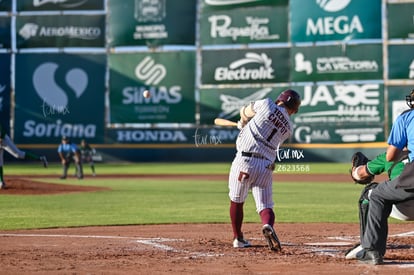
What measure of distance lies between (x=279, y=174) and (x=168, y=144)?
792 centimetres

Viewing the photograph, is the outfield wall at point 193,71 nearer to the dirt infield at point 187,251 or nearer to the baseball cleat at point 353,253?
the dirt infield at point 187,251

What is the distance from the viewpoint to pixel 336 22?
Answer: 3544 cm

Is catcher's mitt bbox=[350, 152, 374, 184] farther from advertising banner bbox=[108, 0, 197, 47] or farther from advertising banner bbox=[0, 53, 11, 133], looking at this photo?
advertising banner bbox=[0, 53, 11, 133]

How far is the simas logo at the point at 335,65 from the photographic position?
35.6 meters

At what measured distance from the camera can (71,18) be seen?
38469 millimetres

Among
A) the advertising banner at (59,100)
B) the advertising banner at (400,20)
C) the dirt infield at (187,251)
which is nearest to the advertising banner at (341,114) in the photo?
the advertising banner at (400,20)

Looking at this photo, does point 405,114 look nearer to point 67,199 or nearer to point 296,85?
point 67,199

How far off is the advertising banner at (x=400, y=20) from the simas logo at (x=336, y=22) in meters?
1.35

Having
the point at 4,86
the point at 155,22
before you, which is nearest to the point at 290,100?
the point at 155,22

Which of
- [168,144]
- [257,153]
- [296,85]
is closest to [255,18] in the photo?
[296,85]

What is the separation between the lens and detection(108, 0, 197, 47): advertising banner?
37.5 metres

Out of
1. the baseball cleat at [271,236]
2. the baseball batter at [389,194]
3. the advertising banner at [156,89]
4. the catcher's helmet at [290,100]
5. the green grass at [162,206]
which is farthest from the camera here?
the advertising banner at [156,89]

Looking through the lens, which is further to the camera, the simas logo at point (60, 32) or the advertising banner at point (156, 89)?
the simas logo at point (60, 32)

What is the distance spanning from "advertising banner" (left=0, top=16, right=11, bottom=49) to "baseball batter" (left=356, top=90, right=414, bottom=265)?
1317 inches
